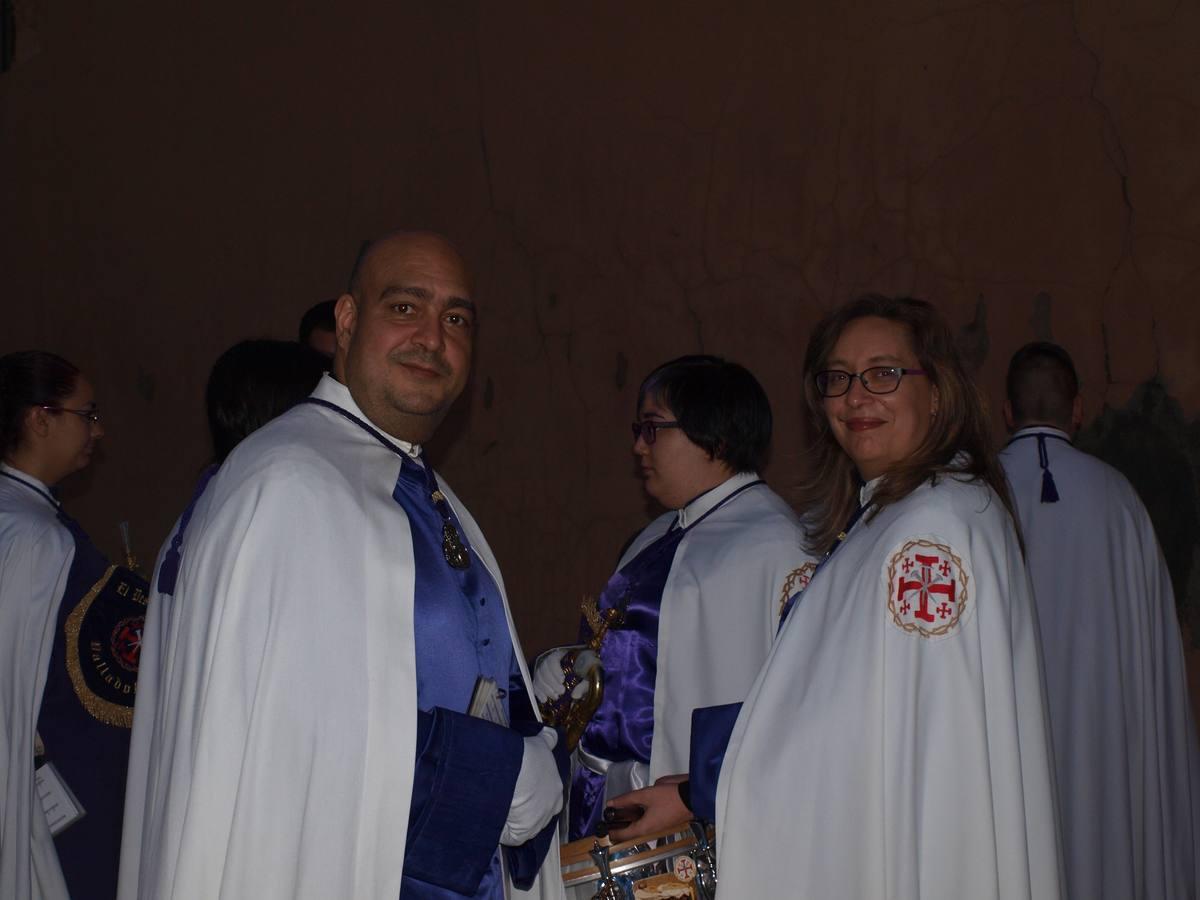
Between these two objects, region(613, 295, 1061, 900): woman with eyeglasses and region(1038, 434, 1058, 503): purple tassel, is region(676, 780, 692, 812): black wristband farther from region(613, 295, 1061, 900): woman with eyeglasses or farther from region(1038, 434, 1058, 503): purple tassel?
region(1038, 434, 1058, 503): purple tassel

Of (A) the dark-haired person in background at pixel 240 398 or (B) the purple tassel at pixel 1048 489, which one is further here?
(B) the purple tassel at pixel 1048 489

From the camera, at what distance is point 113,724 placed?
4348 mm

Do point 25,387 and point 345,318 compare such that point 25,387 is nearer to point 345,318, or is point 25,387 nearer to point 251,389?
point 251,389

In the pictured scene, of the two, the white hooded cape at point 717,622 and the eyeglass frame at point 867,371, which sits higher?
the eyeglass frame at point 867,371

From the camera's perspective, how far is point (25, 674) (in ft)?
13.5

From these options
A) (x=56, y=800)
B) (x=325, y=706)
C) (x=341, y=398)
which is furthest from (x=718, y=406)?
(x=56, y=800)

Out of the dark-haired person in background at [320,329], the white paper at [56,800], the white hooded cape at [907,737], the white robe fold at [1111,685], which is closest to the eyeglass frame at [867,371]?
the white hooded cape at [907,737]

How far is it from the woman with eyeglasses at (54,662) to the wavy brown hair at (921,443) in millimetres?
2388

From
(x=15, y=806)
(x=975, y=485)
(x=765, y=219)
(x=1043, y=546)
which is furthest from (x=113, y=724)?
(x=765, y=219)

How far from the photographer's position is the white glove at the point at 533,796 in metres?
2.80

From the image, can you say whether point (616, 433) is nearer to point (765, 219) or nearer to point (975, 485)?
point (765, 219)

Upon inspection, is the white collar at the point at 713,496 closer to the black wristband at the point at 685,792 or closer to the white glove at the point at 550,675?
the white glove at the point at 550,675

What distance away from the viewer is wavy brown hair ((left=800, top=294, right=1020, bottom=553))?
3.01 m

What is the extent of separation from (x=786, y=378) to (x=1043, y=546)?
1.77 m
